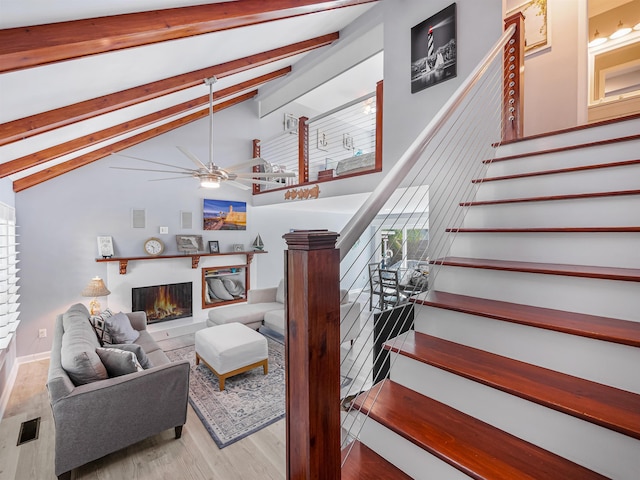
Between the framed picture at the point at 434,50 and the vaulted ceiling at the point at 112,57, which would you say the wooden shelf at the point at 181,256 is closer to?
the vaulted ceiling at the point at 112,57

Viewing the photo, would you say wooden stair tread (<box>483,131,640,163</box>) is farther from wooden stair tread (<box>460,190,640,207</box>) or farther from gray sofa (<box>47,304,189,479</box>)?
gray sofa (<box>47,304,189,479</box>)

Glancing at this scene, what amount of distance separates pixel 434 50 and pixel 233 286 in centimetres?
485

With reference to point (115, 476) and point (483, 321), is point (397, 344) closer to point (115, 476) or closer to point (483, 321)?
point (483, 321)

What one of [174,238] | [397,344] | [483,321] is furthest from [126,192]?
[483,321]

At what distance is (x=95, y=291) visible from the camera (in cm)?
398

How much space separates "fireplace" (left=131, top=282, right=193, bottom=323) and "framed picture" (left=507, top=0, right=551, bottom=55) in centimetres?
565

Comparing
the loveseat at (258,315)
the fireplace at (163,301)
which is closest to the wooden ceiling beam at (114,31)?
the loveseat at (258,315)

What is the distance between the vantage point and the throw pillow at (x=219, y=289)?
542 cm

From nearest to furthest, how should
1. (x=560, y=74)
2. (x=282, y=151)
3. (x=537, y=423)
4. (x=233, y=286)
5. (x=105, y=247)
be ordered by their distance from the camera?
(x=537, y=423) < (x=560, y=74) < (x=105, y=247) < (x=233, y=286) < (x=282, y=151)

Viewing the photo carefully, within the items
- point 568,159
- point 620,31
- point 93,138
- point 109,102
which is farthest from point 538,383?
point 620,31

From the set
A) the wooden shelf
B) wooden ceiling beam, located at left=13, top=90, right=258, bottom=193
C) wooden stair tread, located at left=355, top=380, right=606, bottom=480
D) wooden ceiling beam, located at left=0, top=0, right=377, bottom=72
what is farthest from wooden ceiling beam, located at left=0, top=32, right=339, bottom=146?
the wooden shelf

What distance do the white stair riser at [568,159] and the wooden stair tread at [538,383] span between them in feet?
4.50

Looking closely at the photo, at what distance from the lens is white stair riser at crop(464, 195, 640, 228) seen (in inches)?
55.4

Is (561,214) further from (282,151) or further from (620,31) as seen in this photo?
(282,151)
